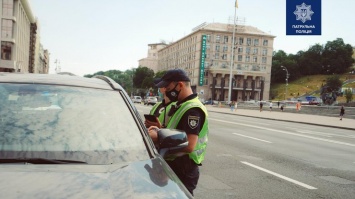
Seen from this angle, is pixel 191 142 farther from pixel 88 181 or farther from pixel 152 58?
pixel 152 58

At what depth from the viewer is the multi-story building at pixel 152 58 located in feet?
527

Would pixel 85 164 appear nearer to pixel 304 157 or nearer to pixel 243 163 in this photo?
pixel 243 163

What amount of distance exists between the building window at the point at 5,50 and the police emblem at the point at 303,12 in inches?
1880

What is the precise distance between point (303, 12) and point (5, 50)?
48.1 metres

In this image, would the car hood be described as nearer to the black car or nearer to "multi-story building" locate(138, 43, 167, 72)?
the black car

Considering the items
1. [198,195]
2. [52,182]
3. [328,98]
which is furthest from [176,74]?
[328,98]

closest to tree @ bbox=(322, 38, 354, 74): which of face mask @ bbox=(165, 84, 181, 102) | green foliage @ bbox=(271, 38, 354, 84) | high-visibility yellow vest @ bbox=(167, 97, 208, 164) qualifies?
green foliage @ bbox=(271, 38, 354, 84)

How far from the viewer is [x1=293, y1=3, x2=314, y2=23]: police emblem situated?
1498 centimetres

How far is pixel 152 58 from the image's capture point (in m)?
164

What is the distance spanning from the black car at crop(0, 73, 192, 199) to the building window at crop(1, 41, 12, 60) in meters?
55.4

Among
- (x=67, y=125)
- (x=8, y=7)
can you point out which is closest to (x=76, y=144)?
(x=67, y=125)

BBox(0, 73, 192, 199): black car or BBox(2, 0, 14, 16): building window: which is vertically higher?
BBox(2, 0, 14, 16): building window

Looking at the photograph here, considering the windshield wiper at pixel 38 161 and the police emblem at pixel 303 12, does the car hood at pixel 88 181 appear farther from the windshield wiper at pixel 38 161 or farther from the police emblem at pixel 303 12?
the police emblem at pixel 303 12

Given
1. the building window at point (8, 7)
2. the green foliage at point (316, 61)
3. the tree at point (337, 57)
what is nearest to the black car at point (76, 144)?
the building window at point (8, 7)
